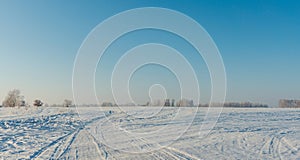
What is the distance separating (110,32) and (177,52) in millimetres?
5415

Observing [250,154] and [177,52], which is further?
[177,52]

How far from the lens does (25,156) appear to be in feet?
23.0

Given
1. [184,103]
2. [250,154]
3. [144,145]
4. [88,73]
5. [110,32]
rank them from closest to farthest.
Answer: [250,154], [144,145], [110,32], [88,73], [184,103]

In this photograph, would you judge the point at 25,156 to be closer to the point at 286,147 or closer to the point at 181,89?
the point at 286,147

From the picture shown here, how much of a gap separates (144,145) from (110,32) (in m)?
6.00

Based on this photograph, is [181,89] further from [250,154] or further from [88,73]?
[250,154]

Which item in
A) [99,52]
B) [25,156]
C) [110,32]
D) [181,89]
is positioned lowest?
[25,156]

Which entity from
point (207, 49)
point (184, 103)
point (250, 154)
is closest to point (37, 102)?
point (184, 103)

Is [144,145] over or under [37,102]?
under

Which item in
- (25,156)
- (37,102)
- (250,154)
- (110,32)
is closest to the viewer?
(25,156)

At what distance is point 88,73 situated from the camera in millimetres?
13352

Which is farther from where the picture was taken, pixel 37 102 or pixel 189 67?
pixel 37 102

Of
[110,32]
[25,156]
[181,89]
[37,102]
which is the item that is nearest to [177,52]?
[181,89]

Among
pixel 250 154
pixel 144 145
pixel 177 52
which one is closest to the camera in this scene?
pixel 250 154
